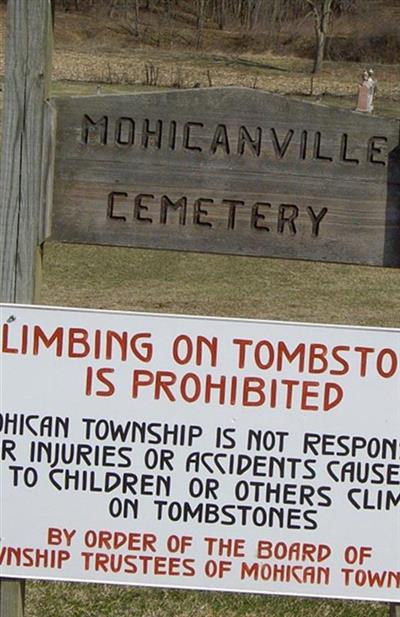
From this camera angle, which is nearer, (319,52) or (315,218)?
(315,218)

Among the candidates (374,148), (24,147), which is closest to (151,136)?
(24,147)

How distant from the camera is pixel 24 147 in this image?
3193 mm

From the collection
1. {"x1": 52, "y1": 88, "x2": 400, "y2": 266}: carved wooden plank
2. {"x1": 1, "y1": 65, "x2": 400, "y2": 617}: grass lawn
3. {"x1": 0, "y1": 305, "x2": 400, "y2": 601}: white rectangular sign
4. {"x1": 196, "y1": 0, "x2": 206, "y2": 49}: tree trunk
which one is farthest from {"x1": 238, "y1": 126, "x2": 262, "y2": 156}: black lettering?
{"x1": 196, "y1": 0, "x2": 206, "y2": 49}: tree trunk

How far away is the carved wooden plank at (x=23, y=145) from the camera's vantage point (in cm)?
315

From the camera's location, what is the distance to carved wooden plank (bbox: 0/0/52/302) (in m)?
3.15

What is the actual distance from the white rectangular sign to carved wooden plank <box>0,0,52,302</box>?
0.17 meters

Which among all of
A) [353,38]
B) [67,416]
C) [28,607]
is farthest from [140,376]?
[353,38]

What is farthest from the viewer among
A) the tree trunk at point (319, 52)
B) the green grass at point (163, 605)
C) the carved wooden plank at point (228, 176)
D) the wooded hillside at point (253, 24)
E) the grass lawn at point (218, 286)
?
the wooded hillside at point (253, 24)

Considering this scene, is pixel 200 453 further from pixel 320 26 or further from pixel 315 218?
pixel 320 26

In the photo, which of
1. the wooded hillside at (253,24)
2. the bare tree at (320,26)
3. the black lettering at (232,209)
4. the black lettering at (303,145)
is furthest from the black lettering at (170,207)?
the wooded hillside at (253,24)

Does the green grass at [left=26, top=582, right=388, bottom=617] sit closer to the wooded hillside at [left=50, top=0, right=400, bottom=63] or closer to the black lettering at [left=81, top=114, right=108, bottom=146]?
the black lettering at [left=81, top=114, right=108, bottom=146]

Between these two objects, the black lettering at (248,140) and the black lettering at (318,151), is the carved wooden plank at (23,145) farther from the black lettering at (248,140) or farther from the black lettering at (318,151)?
the black lettering at (318,151)

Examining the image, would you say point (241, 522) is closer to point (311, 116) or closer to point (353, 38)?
point (311, 116)

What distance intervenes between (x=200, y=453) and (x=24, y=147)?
86 cm
